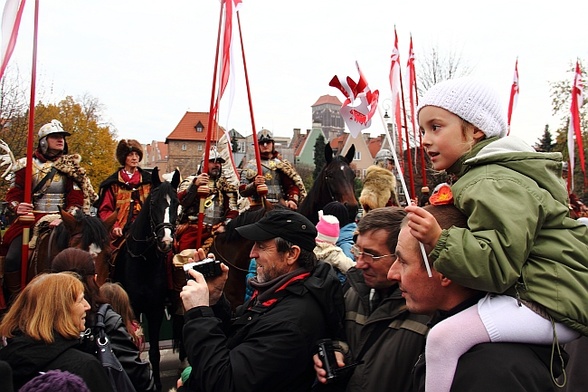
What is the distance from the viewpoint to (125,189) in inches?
366

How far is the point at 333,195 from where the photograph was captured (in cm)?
752

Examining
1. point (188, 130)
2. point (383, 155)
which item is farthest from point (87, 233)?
point (188, 130)

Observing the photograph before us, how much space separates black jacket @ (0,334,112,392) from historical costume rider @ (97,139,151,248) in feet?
20.6

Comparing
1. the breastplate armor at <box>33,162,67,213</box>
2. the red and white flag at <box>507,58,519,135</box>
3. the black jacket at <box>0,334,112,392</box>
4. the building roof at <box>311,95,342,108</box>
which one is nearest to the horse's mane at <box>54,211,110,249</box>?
the breastplate armor at <box>33,162,67,213</box>

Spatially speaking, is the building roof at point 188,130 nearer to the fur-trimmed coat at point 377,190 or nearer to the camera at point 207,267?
the fur-trimmed coat at point 377,190

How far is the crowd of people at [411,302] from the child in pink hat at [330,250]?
140 cm

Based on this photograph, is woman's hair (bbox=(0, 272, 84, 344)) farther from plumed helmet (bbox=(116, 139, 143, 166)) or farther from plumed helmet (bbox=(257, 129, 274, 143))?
plumed helmet (bbox=(257, 129, 274, 143))

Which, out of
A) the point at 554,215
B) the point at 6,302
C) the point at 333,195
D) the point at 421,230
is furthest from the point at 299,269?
the point at 6,302

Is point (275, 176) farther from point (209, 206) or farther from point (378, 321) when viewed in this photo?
point (378, 321)

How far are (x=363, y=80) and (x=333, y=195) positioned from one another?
3.81m

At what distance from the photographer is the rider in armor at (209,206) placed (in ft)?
28.5

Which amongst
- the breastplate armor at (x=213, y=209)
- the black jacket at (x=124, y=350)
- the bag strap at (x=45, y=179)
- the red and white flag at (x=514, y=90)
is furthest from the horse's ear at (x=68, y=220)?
the red and white flag at (x=514, y=90)

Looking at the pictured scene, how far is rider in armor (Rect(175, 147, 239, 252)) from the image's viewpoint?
8.69 meters

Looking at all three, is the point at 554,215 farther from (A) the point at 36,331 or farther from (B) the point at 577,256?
(A) the point at 36,331
